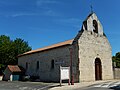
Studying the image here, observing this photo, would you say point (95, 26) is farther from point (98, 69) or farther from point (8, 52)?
point (8, 52)

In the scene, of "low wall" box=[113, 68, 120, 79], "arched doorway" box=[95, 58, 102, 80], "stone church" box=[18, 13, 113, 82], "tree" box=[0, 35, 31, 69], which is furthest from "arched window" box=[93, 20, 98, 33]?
"tree" box=[0, 35, 31, 69]

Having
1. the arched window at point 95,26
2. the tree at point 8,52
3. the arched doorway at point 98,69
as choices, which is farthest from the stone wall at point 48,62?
the tree at point 8,52

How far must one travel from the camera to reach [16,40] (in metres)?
55.4

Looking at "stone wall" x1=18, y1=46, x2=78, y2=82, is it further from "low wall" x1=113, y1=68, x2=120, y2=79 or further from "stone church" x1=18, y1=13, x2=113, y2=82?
"low wall" x1=113, y1=68, x2=120, y2=79

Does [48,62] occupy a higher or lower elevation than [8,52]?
lower

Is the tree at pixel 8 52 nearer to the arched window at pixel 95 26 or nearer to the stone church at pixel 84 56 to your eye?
the stone church at pixel 84 56

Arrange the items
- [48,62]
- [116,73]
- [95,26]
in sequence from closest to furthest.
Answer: [95,26]
[48,62]
[116,73]

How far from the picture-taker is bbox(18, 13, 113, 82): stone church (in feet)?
81.8

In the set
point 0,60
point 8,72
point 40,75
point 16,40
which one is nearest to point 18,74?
point 8,72

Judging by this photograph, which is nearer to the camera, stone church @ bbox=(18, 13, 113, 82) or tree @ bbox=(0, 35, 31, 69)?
stone church @ bbox=(18, 13, 113, 82)

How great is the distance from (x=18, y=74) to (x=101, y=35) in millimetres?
17531

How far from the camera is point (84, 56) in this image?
25.3 metres

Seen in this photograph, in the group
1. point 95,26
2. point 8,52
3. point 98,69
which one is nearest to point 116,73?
point 98,69

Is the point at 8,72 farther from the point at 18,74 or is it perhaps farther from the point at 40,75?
the point at 40,75
